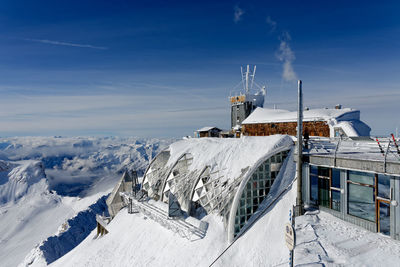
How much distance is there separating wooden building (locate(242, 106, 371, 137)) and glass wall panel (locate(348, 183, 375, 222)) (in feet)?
32.9

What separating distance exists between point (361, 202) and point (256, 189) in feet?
20.4

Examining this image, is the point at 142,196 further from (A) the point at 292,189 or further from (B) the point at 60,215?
(B) the point at 60,215

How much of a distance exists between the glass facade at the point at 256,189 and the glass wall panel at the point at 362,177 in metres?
5.33

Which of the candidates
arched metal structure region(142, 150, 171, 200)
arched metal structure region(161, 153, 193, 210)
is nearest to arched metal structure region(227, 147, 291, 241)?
arched metal structure region(161, 153, 193, 210)

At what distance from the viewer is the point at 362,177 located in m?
12.2

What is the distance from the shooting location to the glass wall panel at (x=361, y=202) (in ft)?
38.9

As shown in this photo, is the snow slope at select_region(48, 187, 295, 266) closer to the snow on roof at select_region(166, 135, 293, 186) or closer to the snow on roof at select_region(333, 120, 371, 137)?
the snow on roof at select_region(166, 135, 293, 186)

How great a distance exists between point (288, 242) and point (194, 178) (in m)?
14.8

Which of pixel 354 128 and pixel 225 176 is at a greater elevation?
pixel 354 128

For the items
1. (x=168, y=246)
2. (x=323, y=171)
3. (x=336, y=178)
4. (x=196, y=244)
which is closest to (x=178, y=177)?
(x=168, y=246)

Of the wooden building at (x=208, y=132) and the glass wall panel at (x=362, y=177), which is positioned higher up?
the wooden building at (x=208, y=132)

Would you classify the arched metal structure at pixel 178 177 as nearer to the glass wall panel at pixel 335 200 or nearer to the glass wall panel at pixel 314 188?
the glass wall panel at pixel 314 188

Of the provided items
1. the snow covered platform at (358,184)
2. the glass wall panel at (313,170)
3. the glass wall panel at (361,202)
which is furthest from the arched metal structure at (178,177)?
the glass wall panel at (361,202)

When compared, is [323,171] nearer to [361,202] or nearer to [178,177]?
[361,202]
